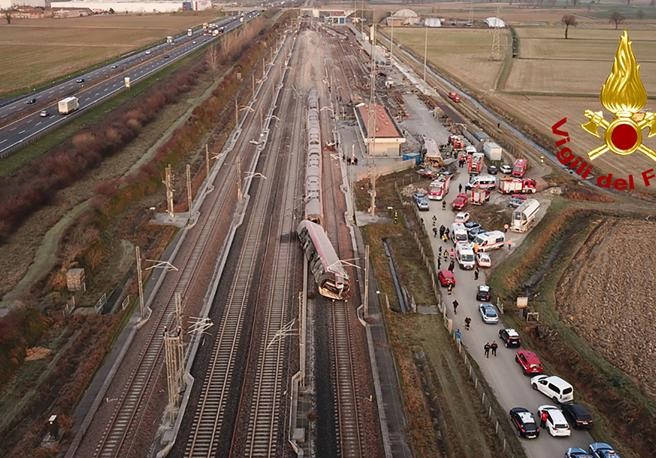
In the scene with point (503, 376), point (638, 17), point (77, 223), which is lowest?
point (503, 376)

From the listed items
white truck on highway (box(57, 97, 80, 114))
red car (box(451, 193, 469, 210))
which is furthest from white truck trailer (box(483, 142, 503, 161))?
white truck on highway (box(57, 97, 80, 114))

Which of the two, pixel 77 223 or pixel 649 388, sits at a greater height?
pixel 77 223

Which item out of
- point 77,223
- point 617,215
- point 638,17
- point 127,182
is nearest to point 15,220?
point 77,223

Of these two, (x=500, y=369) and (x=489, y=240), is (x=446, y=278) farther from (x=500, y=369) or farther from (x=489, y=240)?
(x=500, y=369)

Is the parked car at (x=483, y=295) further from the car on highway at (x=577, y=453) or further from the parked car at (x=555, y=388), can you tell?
the car on highway at (x=577, y=453)

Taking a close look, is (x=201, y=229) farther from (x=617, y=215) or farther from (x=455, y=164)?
(x=617, y=215)

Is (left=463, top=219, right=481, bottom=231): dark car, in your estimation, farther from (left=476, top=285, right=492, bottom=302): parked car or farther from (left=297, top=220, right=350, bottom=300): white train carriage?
(left=297, top=220, right=350, bottom=300): white train carriage
